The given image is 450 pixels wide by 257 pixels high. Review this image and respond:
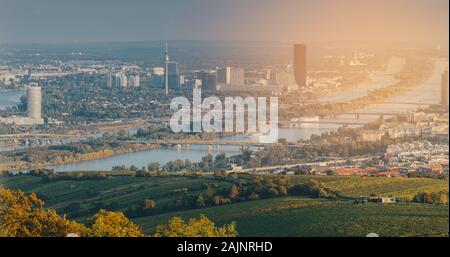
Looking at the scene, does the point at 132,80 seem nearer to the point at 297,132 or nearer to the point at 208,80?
the point at 208,80

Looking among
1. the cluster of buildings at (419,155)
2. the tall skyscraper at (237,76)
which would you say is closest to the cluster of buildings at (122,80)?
the tall skyscraper at (237,76)

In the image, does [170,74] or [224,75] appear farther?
[170,74]

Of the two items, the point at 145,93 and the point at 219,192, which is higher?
the point at 145,93

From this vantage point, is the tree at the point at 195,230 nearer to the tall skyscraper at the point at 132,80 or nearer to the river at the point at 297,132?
the river at the point at 297,132

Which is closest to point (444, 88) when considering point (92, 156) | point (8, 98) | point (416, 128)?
point (416, 128)
